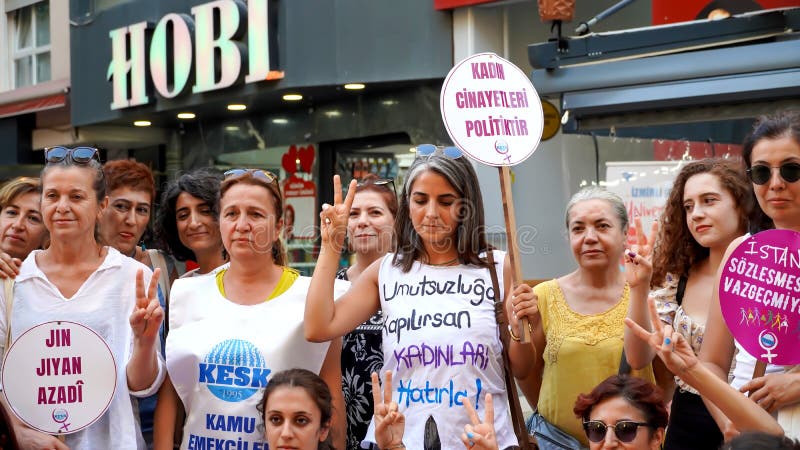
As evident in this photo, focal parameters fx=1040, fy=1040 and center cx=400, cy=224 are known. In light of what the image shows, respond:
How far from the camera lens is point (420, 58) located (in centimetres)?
1017

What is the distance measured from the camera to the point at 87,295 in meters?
4.16

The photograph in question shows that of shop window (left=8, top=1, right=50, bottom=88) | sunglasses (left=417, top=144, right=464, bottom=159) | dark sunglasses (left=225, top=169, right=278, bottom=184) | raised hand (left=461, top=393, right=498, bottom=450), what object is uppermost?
shop window (left=8, top=1, right=50, bottom=88)

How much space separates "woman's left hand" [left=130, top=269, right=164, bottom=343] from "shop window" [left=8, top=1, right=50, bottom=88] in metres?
13.2

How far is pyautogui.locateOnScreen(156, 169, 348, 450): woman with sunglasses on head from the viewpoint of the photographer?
13.1 feet

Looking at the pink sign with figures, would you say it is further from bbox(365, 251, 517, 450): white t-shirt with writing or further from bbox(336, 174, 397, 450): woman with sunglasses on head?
bbox(336, 174, 397, 450): woman with sunglasses on head

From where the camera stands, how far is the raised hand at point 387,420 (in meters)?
3.57

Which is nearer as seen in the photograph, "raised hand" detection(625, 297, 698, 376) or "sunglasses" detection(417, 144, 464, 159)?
"raised hand" detection(625, 297, 698, 376)

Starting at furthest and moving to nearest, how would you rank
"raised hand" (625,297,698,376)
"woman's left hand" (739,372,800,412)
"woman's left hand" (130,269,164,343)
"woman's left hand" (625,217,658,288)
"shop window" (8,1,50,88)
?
"shop window" (8,1,50,88), "woman's left hand" (130,269,164,343), "woman's left hand" (625,217,658,288), "woman's left hand" (739,372,800,412), "raised hand" (625,297,698,376)

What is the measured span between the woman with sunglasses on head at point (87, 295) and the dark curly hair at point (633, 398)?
A: 167 centimetres

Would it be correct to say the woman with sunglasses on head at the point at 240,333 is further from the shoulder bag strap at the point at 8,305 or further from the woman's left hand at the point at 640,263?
the woman's left hand at the point at 640,263

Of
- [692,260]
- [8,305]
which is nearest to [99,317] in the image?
[8,305]

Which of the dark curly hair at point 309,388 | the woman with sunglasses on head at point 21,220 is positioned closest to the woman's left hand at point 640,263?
the dark curly hair at point 309,388

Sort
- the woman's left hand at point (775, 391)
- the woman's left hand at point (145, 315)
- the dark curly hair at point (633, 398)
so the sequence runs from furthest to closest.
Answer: the woman's left hand at point (145, 315)
the dark curly hair at point (633, 398)
the woman's left hand at point (775, 391)

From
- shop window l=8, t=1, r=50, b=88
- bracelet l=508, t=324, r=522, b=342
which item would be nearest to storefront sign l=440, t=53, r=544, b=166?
bracelet l=508, t=324, r=522, b=342
